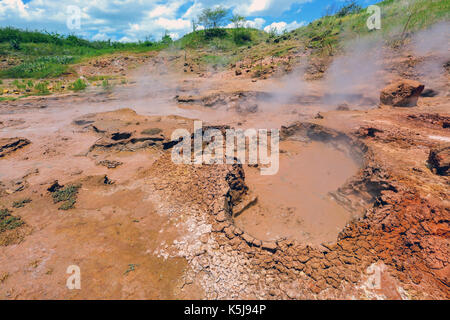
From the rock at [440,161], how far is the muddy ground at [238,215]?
0.48 ft

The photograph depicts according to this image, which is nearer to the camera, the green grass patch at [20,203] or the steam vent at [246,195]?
the steam vent at [246,195]

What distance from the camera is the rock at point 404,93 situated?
8250 millimetres

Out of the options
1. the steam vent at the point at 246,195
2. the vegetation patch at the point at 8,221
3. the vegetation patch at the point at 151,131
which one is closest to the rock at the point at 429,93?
the steam vent at the point at 246,195

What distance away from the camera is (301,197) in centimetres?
531

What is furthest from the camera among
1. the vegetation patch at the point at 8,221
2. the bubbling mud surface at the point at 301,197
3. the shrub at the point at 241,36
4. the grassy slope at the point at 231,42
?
the shrub at the point at 241,36

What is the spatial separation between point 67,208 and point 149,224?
6.63 ft

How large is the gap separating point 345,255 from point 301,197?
2.16 meters

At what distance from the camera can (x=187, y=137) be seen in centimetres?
780

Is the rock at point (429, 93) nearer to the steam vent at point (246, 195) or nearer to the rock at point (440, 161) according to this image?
the steam vent at point (246, 195)

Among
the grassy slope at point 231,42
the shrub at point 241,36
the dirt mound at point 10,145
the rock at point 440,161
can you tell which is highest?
the shrub at point 241,36

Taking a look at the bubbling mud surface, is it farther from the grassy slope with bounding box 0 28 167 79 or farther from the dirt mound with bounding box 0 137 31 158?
the grassy slope with bounding box 0 28 167 79
